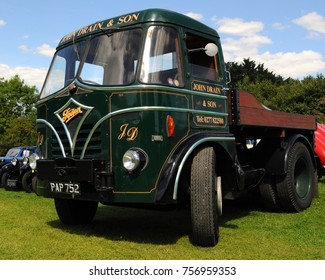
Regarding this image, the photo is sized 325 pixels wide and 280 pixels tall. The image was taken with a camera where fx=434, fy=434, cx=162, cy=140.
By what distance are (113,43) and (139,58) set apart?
0.53 metres

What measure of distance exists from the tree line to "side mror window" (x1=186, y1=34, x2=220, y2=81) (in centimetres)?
2386

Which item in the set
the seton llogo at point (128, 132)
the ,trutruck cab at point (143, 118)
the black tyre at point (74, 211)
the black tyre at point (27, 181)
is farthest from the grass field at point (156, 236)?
the black tyre at point (27, 181)

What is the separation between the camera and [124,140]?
4.87m

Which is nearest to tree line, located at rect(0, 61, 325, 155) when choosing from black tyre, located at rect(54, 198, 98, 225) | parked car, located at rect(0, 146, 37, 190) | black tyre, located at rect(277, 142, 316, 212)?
parked car, located at rect(0, 146, 37, 190)

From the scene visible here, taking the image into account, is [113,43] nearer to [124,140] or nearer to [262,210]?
[124,140]

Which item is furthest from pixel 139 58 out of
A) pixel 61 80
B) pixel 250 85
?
pixel 250 85

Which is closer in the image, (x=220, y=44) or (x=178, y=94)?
(x=178, y=94)

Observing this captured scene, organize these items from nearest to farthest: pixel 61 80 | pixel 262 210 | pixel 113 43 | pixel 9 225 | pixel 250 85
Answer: pixel 113 43 < pixel 61 80 < pixel 9 225 < pixel 262 210 < pixel 250 85

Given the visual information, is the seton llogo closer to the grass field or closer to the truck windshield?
the truck windshield

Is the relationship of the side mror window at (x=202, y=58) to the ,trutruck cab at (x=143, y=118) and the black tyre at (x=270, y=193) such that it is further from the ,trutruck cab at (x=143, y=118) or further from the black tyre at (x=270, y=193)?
the black tyre at (x=270, y=193)

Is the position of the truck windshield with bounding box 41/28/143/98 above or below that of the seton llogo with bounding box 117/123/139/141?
above

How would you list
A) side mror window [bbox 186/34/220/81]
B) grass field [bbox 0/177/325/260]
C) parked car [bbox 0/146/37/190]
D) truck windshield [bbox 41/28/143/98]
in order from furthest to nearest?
1. parked car [bbox 0/146/37/190]
2. side mror window [bbox 186/34/220/81]
3. truck windshield [bbox 41/28/143/98]
4. grass field [bbox 0/177/325/260]

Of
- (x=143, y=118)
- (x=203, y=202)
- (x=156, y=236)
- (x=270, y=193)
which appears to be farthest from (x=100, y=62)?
(x=270, y=193)

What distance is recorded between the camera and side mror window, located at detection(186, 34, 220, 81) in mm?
5305
